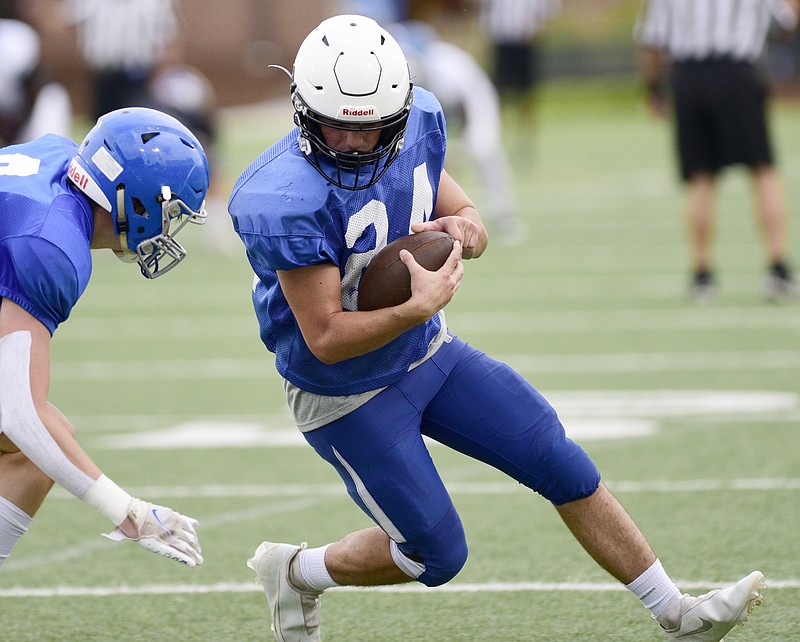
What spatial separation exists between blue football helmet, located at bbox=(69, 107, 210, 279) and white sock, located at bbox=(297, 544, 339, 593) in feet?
2.62

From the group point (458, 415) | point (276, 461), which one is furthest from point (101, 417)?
point (458, 415)

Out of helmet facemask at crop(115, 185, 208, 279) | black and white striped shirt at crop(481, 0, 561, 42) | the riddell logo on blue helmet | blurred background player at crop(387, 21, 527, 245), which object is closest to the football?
the riddell logo on blue helmet

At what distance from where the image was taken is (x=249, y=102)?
27.3 metres

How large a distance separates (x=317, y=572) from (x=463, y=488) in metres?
1.63

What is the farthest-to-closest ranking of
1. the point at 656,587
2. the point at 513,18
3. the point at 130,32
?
the point at 513,18, the point at 130,32, the point at 656,587

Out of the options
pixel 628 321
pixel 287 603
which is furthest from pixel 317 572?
pixel 628 321

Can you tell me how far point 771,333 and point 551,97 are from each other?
18.7m

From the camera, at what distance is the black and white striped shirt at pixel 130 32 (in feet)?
37.2

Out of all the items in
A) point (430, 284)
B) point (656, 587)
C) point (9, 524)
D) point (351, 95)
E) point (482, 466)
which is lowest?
point (482, 466)

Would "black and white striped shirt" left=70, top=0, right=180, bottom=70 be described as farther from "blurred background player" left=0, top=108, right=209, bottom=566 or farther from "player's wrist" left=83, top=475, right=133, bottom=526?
"player's wrist" left=83, top=475, right=133, bottom=526

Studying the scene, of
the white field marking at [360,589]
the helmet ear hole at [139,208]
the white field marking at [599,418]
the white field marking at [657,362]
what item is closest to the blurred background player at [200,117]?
the white field marking at [657,362]

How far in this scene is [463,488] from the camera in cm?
495

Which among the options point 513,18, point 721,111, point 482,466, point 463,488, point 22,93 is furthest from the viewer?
point 513,18

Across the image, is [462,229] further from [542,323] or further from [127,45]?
[127,45]
